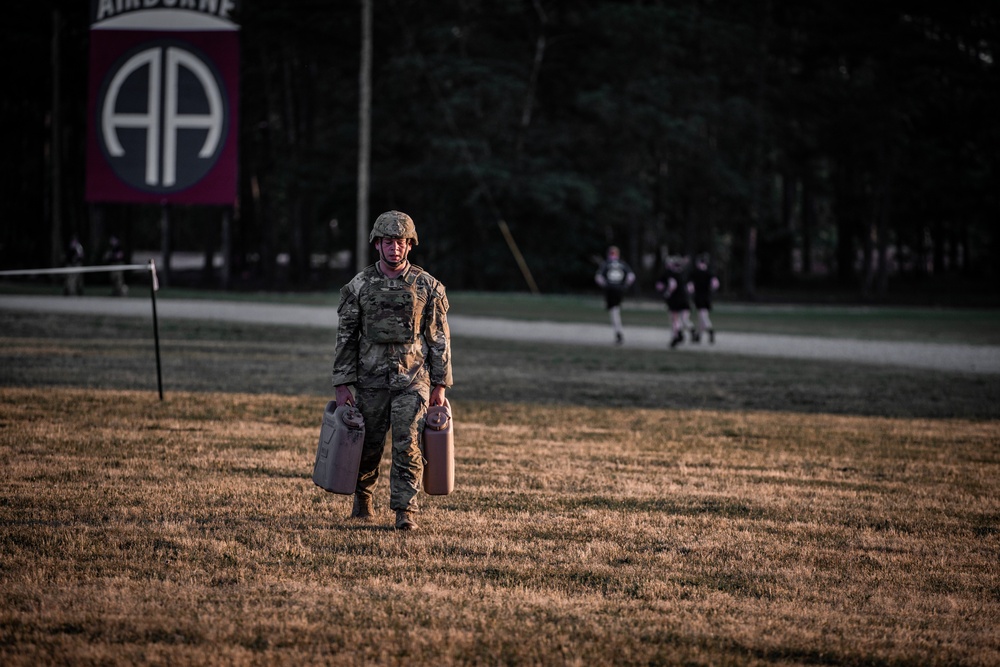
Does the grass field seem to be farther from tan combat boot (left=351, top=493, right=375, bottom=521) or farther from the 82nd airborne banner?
the 82nd airborne banner

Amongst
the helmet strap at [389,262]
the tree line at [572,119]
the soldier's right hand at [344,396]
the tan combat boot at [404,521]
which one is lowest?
the tan combat boot at [404,521]

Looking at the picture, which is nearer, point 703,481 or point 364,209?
point 703,481

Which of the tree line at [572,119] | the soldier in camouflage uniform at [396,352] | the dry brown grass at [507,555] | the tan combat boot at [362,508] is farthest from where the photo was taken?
the tree line at [572,119]

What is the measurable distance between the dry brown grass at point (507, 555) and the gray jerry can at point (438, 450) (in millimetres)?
283

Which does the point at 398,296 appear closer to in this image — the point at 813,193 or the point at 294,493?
the point at 294,493

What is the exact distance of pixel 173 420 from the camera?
11.8 meters

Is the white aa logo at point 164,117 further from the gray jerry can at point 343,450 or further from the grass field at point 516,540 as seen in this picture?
the gray jerry can at point 343,450

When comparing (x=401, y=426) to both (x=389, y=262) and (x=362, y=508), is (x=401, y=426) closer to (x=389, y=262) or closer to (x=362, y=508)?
(x=362, y=508)

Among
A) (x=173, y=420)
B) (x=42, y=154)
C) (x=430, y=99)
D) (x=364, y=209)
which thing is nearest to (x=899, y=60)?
(x=430, y=99)

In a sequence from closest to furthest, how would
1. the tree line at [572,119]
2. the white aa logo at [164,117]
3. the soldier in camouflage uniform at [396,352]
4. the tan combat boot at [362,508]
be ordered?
the soldier in camouflage uniform at [396,352] → the tan combat boot at [362,508] → the white aa logo at [164,117] → the tree line at [572,119]

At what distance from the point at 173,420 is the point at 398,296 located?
5450 millimetres

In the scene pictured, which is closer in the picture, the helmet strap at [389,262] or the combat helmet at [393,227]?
the combat helmet at [393,227]

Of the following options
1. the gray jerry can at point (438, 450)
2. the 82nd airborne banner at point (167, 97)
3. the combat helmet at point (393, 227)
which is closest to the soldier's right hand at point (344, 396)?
the gray jerry can at point (438, 450)

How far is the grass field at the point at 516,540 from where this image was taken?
5.14 m
